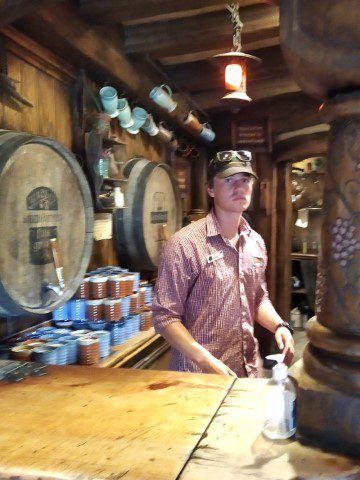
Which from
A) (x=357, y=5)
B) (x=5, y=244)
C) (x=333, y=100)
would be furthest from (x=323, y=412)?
(x=5, y=244)

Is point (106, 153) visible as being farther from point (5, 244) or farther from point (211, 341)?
point (211, 341)

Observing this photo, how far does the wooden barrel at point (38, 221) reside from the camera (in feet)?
6.96

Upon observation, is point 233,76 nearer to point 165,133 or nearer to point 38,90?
point 165,133

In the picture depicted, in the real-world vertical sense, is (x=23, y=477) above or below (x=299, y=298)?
above

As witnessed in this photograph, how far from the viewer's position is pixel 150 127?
4.02 m

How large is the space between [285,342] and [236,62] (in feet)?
6.49

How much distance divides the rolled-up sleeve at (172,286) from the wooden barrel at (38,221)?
547 millimetres

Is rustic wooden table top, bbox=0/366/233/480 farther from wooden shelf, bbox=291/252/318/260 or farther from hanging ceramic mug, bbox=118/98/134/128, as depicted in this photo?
wooden shelf, bbox=291/252/318/260

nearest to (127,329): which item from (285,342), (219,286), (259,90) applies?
(219,286)

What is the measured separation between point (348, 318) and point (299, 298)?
8.06 meters

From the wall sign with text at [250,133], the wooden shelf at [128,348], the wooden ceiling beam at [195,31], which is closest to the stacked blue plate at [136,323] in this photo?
the wooden shelf at [128,348]

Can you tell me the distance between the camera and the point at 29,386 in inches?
56.1

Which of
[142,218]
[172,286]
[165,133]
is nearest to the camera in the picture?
[172,286]

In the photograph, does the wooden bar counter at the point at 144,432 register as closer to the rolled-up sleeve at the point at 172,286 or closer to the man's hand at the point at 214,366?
the man's hand at the point at 214,366
